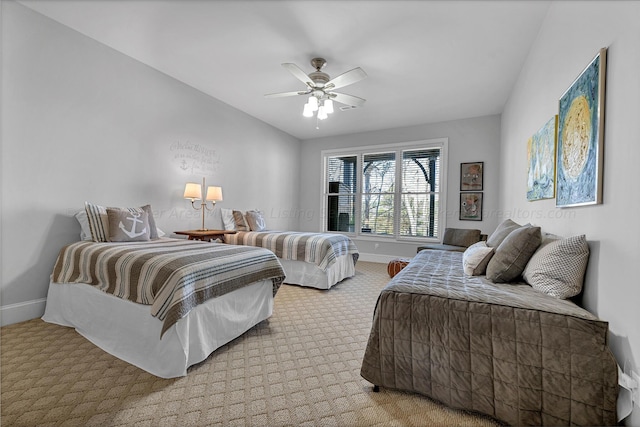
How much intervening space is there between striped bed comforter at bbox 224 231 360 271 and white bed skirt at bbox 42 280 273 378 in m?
1.16

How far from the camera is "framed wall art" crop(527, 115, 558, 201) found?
2.08 metres

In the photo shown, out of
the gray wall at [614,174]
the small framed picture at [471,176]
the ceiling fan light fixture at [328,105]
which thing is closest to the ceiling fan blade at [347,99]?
the ceiling fan light fixture at [328,105]

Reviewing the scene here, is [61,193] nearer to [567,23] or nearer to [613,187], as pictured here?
[613,187]

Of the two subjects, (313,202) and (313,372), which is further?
Result: (313,202)

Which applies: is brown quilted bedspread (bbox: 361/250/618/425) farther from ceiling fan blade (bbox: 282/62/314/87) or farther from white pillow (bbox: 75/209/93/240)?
white pillow (bbox: 75/209/93/240)

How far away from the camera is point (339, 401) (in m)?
1.50

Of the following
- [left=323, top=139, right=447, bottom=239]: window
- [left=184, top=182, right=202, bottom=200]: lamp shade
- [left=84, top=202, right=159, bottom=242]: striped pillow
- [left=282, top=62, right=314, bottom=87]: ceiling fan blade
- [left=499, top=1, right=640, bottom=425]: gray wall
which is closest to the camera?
[left=499, top=1, right=640, bottom=425]: gray wall

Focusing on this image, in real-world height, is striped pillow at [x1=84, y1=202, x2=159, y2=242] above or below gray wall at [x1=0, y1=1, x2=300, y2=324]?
below

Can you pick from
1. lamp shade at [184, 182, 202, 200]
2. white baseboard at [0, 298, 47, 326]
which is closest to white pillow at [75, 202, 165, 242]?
white baseboard at [0, 298, 47, 326]

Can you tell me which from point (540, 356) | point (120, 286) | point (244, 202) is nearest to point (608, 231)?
point (540, 356)

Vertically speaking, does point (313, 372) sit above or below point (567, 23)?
below

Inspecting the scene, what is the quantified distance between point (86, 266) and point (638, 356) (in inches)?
130

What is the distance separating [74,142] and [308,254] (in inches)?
107

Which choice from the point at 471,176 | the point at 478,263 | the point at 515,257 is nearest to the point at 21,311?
the point at 478,263
